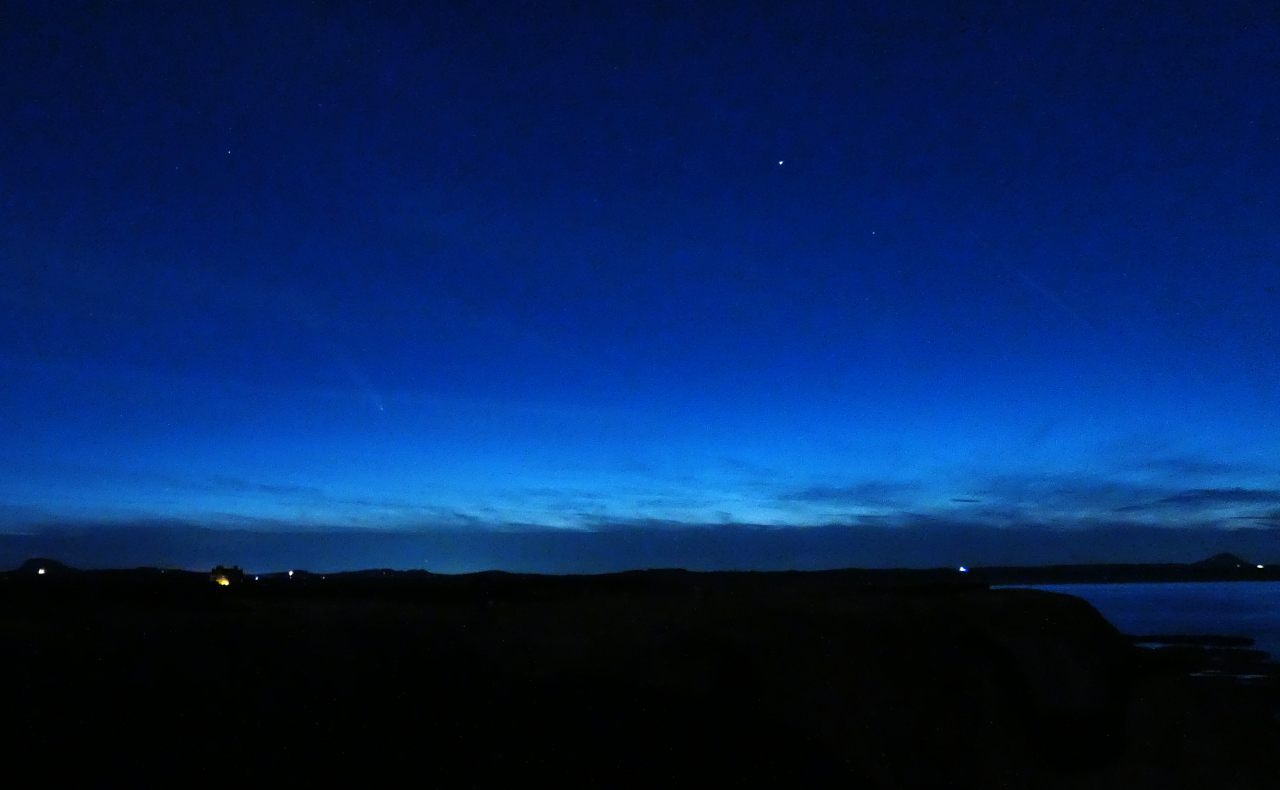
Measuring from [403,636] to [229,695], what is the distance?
9.78 ft

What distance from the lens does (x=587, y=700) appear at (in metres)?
15.3

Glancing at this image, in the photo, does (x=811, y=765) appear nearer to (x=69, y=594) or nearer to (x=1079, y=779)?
(x=1079, y=779)

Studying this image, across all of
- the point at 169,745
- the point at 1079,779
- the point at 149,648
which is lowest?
the point at 1079,779

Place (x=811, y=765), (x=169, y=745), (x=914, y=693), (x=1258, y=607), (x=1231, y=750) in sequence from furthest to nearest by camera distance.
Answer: (x=1258, y=607)
(x=1231, y=750)
(x=914, y=693)
(x=811, y=765)
(x=169, y=745)

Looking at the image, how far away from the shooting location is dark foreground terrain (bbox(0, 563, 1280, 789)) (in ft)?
43.9

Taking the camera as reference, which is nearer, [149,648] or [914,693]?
[149,648]

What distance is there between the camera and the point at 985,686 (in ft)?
60.6

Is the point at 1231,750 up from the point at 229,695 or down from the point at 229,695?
down

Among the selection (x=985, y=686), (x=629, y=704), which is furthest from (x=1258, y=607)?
(x=629, y=704)

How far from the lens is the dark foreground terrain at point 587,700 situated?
1339cm

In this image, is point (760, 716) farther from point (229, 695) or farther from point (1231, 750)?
point (1231, 750)

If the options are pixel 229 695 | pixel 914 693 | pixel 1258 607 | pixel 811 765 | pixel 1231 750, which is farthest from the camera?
pixel 1258 607

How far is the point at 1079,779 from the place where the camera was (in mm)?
18047

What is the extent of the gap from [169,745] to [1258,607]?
441 ft
